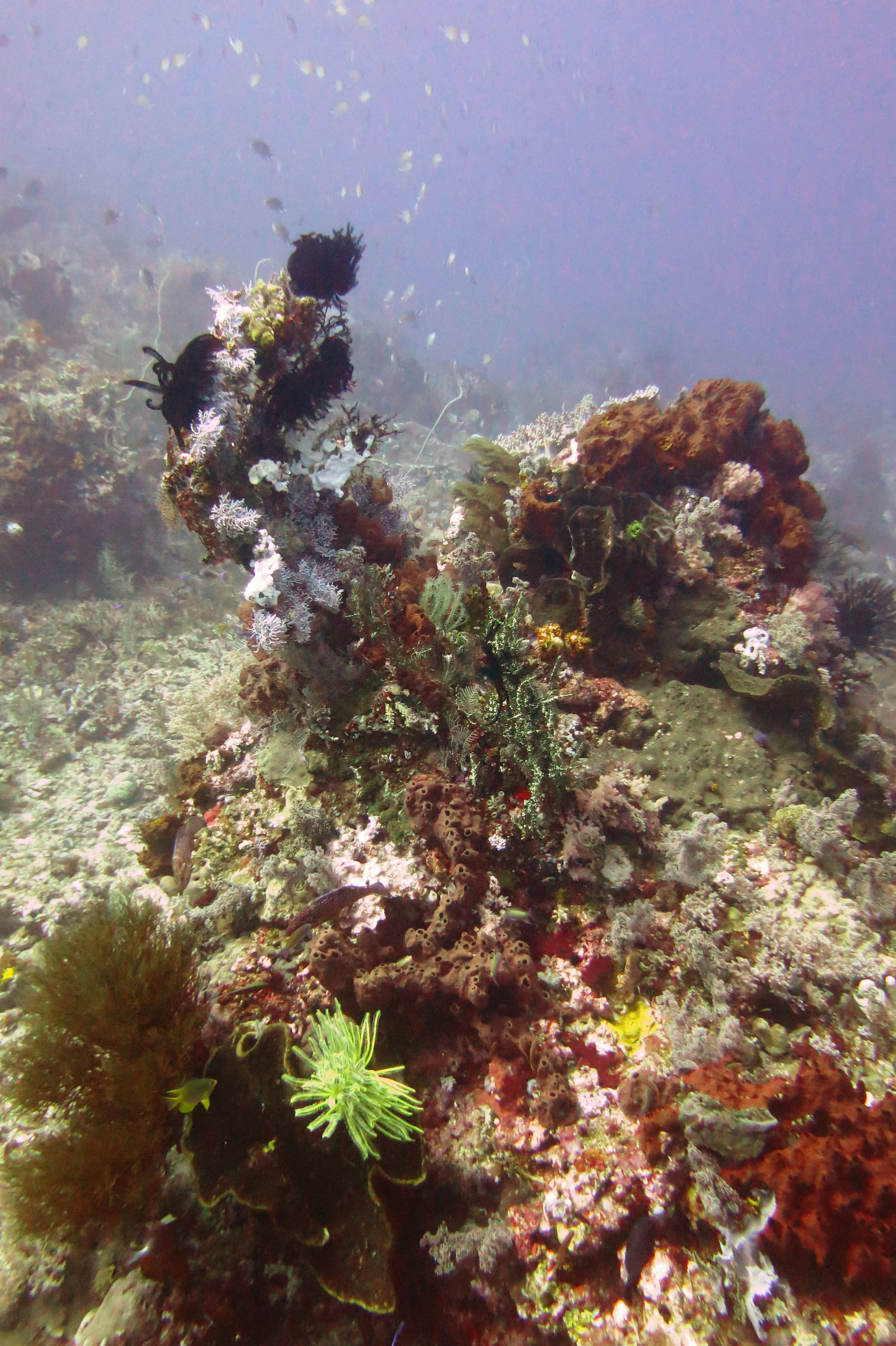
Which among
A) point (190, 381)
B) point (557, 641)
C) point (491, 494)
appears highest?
point (491, 494)

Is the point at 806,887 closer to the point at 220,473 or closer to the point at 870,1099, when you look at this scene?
the point at 870,1099

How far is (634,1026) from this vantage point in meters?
3.69

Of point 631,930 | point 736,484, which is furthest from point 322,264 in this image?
point 631,930

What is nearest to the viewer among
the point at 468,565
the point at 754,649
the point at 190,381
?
the point at 190,381

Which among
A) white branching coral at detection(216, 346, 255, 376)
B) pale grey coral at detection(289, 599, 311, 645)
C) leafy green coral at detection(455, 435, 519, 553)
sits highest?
leafy green coral at detection(455, 435, 519, 553)

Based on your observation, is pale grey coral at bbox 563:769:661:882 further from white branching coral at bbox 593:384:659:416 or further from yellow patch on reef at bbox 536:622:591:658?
white branching coral at bbox 593:384:659:416

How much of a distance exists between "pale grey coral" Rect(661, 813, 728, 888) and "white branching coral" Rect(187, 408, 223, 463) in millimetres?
4620

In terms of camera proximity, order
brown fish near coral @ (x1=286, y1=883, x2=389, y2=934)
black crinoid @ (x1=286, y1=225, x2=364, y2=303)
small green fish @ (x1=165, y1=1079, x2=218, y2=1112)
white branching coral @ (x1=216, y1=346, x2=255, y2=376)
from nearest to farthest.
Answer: small green fish @ (x1=165, y1=1079, x2=218, y2=1112)
brown fish near coral @ (x1=286, y1=883, x2=389, y2=934)
white branching coral @ (x1=216, y1=346, x2=255, y2=376)
black crinoid @ (x1=286, y1=225, x2=364, y2=303)

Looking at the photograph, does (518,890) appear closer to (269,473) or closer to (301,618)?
(301,618)

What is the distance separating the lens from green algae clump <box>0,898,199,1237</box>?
2932 millimetres

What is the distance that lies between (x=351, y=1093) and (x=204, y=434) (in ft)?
14.7

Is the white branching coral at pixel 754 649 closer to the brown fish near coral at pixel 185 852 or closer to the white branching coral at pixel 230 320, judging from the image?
the white branching coral at pixel 230 320

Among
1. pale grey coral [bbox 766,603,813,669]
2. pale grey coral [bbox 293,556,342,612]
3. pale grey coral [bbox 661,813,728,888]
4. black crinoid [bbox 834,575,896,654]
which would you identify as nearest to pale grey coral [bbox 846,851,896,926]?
pale grey coral [bbox 661,813,728,888]

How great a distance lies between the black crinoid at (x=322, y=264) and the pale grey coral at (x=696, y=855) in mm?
5250
